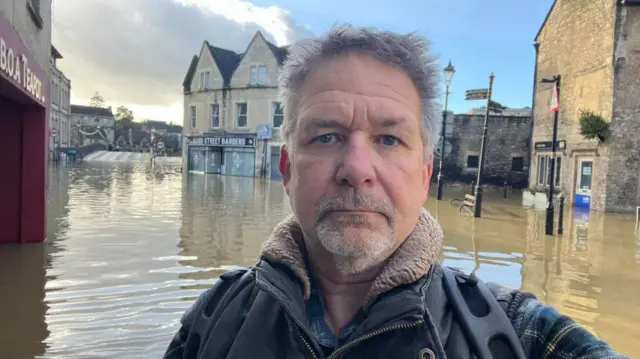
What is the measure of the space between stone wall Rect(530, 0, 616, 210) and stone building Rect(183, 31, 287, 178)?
53.3ft

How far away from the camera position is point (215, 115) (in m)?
36.7

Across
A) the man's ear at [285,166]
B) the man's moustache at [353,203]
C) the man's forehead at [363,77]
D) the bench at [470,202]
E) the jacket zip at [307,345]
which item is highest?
the man's forehead at [363,77]

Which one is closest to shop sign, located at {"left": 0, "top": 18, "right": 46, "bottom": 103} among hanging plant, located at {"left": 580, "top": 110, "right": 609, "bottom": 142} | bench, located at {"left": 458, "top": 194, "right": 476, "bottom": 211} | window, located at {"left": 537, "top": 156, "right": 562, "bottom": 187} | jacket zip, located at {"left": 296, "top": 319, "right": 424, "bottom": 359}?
jacket zip, located at {"left": 296, "top": 319, "right": 424, "bottom": 359}

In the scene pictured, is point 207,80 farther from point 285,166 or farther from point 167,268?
point 285,166

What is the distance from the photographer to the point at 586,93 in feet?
65.1

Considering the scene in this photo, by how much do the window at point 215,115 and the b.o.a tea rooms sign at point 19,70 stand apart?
94.3 feet

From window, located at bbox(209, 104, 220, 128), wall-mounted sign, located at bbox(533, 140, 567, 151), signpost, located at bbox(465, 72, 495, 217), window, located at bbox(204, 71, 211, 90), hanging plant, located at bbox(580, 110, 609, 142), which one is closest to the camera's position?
signpost, located at bbox(465, 72, 495, 217)

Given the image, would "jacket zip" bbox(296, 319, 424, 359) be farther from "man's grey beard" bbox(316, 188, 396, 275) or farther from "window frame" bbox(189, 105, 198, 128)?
"window frame" bbox(189, 105, 198, 128)

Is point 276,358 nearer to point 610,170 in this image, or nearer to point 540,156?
point 610,170

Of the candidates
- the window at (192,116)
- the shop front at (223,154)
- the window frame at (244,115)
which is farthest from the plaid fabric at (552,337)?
the window at (192,116)

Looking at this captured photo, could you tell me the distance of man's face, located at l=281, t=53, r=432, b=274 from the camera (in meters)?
1.59

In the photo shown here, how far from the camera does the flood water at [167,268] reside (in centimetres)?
489

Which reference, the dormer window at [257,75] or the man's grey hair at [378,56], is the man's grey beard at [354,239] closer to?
the man's grey hair at [378,56]

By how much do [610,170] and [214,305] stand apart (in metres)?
19.7
